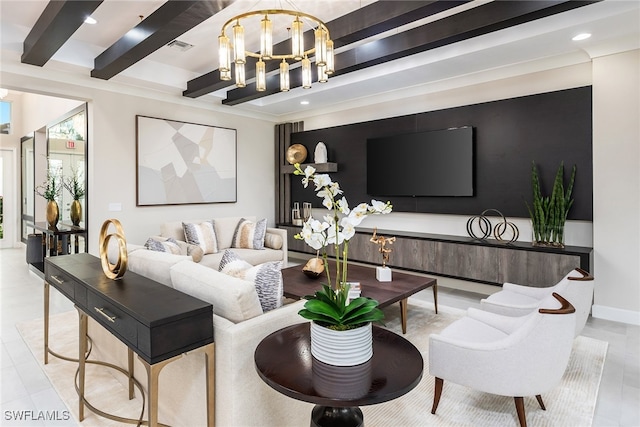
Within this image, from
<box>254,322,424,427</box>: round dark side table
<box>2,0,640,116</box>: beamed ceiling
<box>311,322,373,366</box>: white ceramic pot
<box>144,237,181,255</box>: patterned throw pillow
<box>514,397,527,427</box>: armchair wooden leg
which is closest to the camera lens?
<box>254,322,424,427</box>: round dark side table

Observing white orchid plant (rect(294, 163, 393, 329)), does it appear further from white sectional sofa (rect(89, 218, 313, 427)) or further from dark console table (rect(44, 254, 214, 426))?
dark console table (rect(44, 254, 214, 426))

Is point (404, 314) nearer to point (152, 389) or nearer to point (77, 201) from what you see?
point (152, 389)

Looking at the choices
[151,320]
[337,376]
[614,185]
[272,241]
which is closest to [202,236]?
[272,241]

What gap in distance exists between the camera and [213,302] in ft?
6.11

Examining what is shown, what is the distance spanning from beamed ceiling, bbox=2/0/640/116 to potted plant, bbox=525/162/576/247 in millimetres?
1298

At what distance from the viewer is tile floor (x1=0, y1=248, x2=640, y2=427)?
2.12 m

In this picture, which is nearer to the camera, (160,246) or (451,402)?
(451,402)

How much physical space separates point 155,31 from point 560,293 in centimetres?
377

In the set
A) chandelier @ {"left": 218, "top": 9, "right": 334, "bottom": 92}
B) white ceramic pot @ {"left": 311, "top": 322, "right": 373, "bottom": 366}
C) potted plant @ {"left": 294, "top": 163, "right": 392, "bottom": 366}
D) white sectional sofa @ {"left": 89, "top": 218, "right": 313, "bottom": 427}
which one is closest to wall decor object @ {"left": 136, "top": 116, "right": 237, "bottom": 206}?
chandelier @ {"left": 218, "top": 9, "right": 334, "bottom": 92}

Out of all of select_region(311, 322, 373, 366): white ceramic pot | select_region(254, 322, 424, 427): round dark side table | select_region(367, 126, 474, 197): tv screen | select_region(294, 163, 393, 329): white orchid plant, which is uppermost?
select_region(367, 126, 474, 197): tv screen

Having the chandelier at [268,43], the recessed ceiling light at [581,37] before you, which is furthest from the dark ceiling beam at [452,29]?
the chandelier at [268,43]

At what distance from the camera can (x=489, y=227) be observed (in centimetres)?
454

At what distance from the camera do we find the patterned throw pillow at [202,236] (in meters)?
4.84

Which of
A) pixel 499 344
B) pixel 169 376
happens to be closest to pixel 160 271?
pixel 169 376
